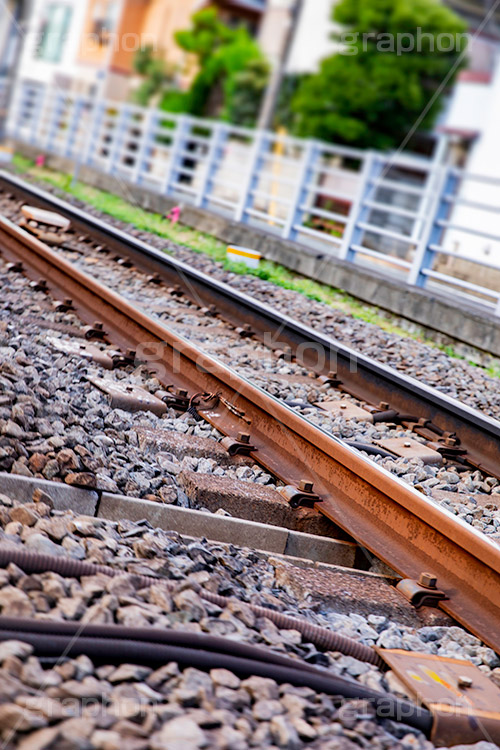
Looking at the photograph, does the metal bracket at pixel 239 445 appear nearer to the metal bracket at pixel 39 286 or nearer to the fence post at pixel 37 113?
the metal bracket at pixel 39 286

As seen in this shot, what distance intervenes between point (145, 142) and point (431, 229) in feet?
30.8

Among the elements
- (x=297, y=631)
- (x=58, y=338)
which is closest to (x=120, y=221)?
(x=58, y=338)

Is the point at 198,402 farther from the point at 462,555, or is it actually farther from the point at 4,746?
the point at 4,746

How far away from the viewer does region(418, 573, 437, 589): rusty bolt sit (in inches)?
127

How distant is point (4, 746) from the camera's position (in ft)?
6.05

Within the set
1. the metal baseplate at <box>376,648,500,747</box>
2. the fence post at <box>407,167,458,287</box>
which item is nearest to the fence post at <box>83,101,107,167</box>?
the fence post at <box>407,167,458,287</box>

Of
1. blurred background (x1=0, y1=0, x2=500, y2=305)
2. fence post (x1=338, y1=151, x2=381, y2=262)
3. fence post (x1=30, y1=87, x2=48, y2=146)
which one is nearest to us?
fence post (x1=338, y1=151, x2=381, y2=262)

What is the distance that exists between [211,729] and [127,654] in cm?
29

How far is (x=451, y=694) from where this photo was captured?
2.59m

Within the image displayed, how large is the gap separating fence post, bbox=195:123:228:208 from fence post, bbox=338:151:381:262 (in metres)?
3.98

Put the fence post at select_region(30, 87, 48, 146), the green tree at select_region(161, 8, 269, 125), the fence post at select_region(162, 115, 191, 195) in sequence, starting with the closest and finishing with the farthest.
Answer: the fence post at select_region(162, 115, 191, 195)
the fence post at select_region(30, 87, 48, 146)
the green tree at select_region(161, 8, 269, 125)

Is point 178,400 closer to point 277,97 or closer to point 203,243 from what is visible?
point 203,243

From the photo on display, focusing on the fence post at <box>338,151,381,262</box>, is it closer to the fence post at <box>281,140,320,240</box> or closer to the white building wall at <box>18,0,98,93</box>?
the fence post at <box>281,140,320,240</box>

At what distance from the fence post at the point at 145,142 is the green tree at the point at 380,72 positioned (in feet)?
57.4
